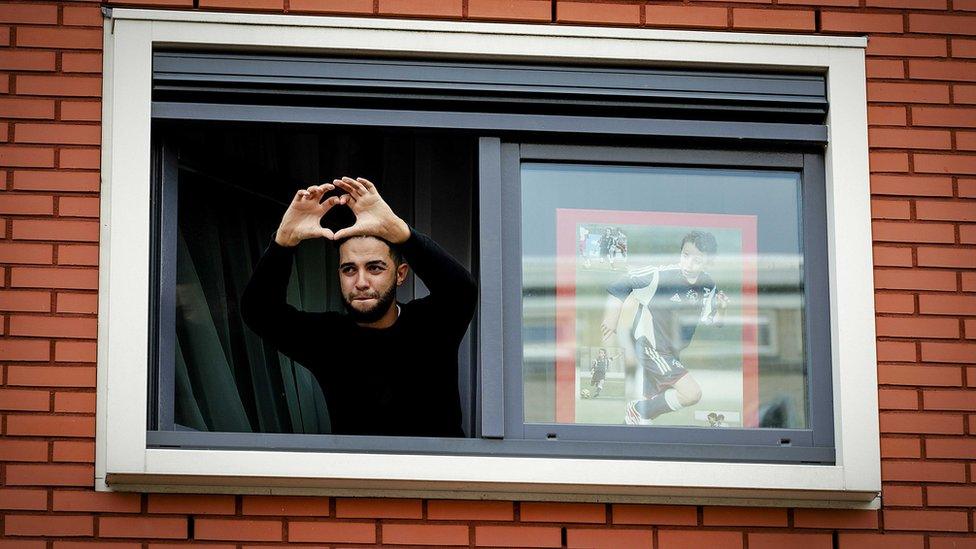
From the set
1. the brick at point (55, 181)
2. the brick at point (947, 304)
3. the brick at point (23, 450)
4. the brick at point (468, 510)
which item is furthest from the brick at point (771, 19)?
the brick at point (23, 450)

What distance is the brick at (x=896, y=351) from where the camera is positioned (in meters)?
4.55

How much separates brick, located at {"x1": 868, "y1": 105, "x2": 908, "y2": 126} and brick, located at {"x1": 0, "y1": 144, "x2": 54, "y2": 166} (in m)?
2.95

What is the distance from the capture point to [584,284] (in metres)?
4.72

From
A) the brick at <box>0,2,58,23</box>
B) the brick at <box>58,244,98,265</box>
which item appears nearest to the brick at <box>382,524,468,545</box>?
the brick at <box>58,244,98,265</box>

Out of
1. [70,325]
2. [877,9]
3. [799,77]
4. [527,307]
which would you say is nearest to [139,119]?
[70,325]

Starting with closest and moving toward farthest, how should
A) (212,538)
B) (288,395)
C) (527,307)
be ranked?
1. (212,538)
2. (527,307)
3. (288,395)

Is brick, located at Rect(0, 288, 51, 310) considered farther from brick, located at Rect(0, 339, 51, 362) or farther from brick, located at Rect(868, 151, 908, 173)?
brick, located at Rect(868, 151, 908, 173)

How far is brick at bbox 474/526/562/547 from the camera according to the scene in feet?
14.4

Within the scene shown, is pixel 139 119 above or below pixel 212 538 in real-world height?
above

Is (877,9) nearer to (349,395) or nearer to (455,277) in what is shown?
(455,277)

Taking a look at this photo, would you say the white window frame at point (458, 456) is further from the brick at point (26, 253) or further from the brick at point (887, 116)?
the brick at point (26, 253)

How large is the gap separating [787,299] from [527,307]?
97 cm

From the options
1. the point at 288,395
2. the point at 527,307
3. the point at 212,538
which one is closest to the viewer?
the point at 212,538

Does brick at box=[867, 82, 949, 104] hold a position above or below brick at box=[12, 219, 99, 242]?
above
